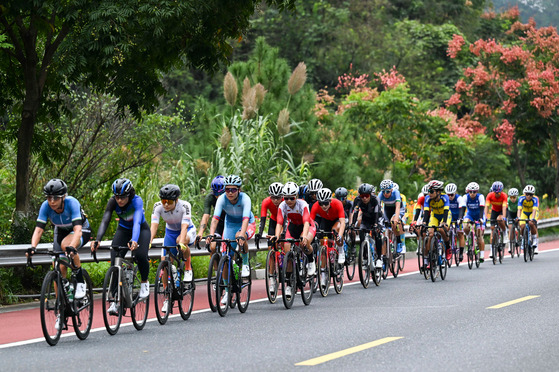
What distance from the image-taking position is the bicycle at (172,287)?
495 inches

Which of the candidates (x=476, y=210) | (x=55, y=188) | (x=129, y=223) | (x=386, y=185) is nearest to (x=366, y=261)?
(x=386, y=185)

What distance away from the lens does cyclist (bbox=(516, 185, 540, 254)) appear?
2489 centimetres

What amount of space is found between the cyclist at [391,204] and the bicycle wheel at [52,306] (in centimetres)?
1023

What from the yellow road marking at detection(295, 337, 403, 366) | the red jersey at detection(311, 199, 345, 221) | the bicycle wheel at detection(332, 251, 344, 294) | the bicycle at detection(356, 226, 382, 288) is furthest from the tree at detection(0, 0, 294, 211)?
the yellow road marking at detection(295, 337, 403, 366)

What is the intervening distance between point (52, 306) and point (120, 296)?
3.47 feet

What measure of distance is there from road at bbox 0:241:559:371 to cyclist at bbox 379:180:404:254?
425 cm

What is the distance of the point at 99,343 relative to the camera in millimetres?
10773

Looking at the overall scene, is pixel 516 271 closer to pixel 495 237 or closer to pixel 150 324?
pixel 495 237

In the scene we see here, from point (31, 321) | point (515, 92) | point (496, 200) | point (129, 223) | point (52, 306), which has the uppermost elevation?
point (515, 92)

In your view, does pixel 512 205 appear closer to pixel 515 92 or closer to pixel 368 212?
pixel 368 212

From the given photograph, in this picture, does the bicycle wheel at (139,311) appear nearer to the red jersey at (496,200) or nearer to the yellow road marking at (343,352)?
the yellow road marking at (343,352)

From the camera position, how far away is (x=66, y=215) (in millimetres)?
11633

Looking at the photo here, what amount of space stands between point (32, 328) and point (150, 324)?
1478mm

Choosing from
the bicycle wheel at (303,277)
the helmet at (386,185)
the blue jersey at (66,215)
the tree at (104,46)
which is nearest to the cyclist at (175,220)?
the blue jersey at (66,215)
